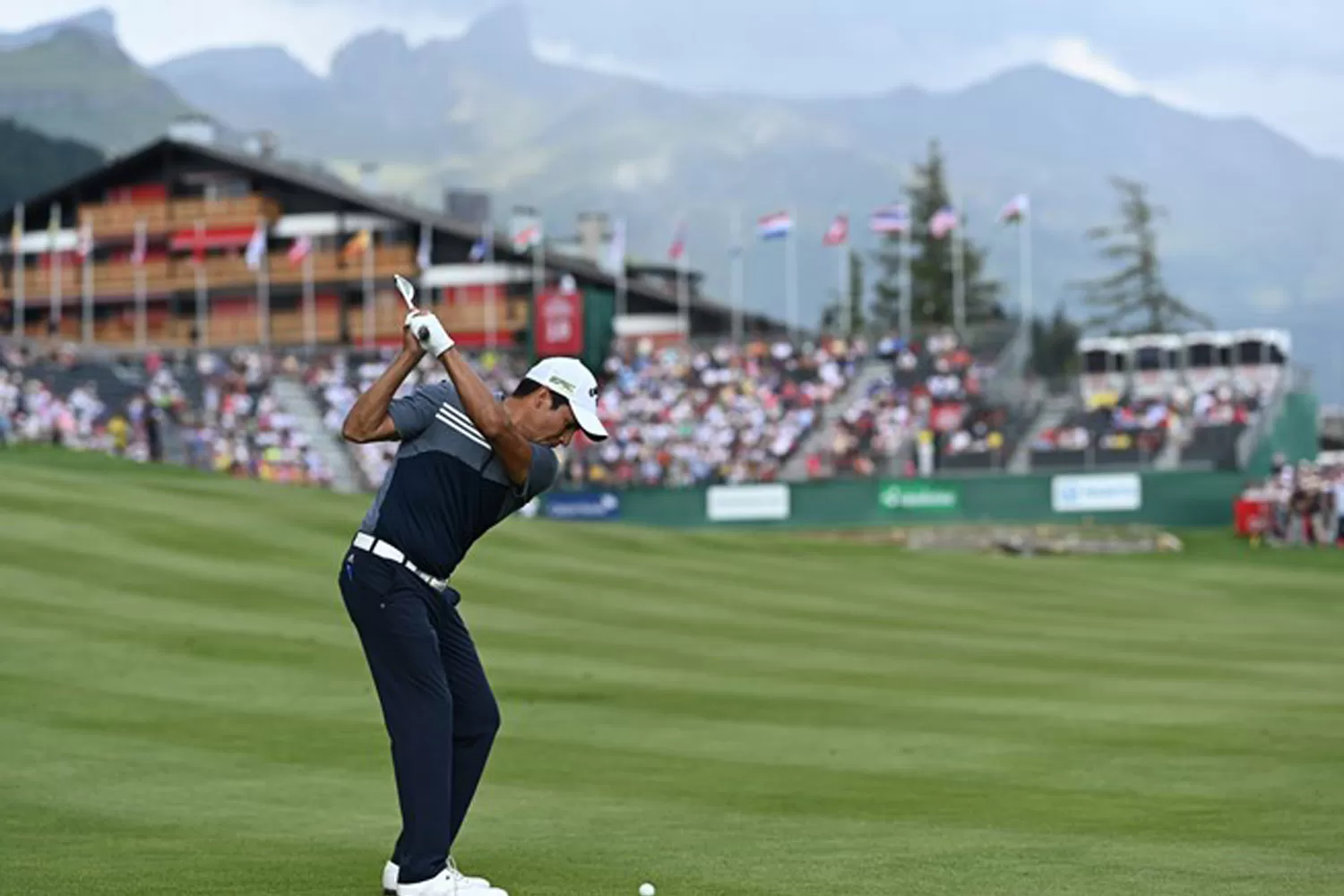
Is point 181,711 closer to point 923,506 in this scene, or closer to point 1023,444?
point 923,506

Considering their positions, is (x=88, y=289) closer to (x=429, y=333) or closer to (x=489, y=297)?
(x=489, y=297)

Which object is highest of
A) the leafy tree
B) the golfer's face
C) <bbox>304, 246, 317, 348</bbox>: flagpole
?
the leafy tree

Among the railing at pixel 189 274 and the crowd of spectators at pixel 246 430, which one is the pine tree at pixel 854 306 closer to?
the railing at pixel 189 274

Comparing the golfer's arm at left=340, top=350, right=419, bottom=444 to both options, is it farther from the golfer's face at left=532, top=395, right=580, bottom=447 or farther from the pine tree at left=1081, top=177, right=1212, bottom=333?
the pine tree at left=1081, top=177, right=1212, bottom=333

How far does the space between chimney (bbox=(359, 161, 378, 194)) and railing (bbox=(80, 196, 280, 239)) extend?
4.84m

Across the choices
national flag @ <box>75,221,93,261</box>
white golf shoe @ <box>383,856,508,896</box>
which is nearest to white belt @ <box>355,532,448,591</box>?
white golf shoe @ <box>383,856,508,896</box>

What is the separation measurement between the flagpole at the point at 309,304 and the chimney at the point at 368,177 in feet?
16.3

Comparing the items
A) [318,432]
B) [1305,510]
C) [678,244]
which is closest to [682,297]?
[678,244]

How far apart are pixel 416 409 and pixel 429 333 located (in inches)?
22.3

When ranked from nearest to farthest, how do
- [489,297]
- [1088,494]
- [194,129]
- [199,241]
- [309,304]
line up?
[1088,494] < [309,304] < [489,297] < [199,241] < [194,129]

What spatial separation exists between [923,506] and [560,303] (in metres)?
19.0

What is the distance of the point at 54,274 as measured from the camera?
307 feet

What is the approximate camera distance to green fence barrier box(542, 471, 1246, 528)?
56.7 m

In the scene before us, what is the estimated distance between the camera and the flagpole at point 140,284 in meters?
89.2
